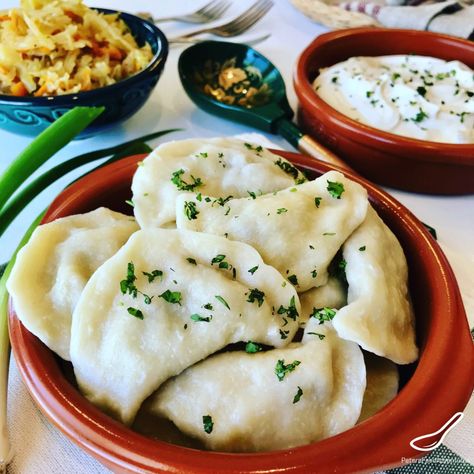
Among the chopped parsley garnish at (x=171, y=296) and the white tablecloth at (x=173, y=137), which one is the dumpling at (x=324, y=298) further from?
the white tablecloth at (x=173, y=137)

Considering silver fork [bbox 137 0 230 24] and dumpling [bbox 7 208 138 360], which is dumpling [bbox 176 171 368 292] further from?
silver fork [bbox 137 0 230 24]

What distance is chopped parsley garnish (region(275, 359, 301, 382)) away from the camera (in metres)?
0.79

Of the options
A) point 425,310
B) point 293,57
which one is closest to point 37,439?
point 425,310

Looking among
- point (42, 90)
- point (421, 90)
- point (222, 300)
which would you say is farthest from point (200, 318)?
point (421, 90)

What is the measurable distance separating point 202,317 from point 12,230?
2.40 ft

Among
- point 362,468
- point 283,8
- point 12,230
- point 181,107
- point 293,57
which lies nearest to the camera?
point 362,468

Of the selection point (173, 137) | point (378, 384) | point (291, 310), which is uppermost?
point (291, 310)

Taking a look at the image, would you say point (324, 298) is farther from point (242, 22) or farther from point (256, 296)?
point (242, 22)

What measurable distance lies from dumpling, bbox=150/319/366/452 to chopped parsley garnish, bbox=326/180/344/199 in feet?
0.92

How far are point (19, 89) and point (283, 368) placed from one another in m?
1.14

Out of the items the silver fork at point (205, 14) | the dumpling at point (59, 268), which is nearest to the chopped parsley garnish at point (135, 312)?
the dumpling at point (59, 268)

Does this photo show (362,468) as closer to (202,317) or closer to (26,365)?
(202,317)

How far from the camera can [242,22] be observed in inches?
97.0

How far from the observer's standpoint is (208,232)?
3.01 feet
